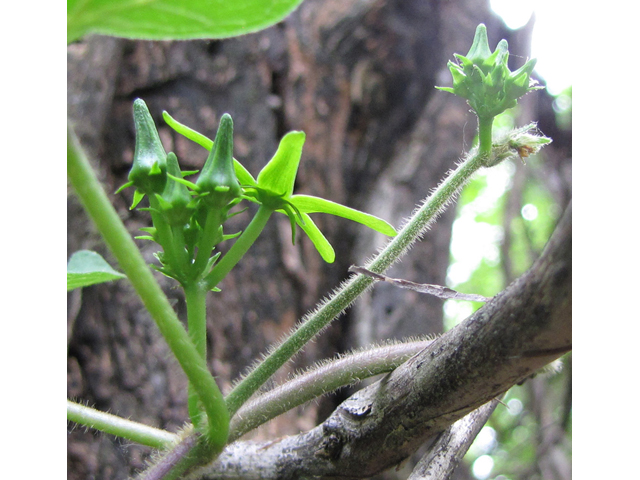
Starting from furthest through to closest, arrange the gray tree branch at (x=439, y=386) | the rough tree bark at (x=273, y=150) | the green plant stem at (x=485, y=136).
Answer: the rough tree bark at (x=273, y=150), the green plant stem at (x=485, y=136), the gray tree branch at (x=439, y=386)

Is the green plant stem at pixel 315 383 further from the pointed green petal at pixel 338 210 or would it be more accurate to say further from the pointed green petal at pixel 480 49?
the pointed green petal at pixel 480 49

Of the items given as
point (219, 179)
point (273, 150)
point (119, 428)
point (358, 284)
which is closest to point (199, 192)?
point (219, 179)

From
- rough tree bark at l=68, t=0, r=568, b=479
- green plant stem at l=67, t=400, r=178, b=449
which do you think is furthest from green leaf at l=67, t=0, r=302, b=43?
rough tree bark at l=68, t=0, r=568, b=479

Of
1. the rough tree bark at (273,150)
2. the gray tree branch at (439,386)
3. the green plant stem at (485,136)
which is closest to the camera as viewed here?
the gray tree branch at (439,386)

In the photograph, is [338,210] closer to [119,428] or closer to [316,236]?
[316,236]

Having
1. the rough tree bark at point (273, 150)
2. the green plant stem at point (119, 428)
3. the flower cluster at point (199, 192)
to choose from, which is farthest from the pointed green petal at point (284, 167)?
the rough tree bark at point (273, 150)
